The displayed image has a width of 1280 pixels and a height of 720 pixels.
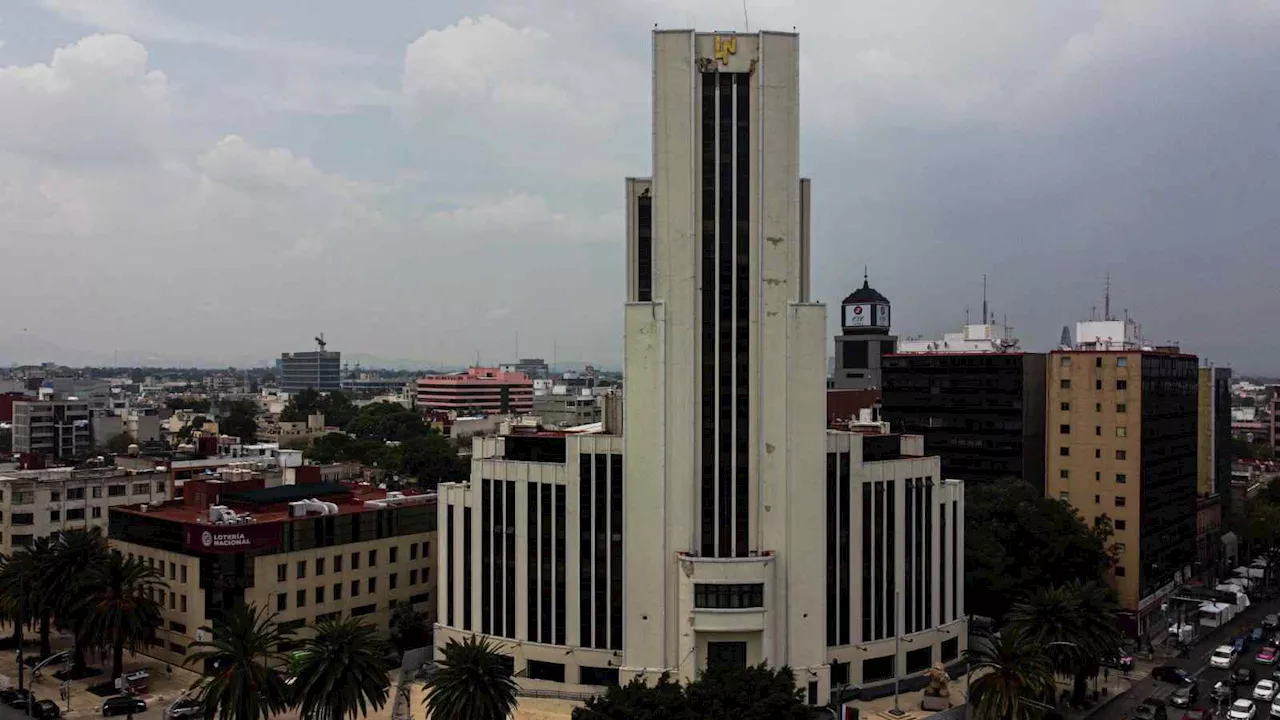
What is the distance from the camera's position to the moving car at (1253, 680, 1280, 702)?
7993 centimetres

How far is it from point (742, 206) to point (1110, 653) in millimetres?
44319

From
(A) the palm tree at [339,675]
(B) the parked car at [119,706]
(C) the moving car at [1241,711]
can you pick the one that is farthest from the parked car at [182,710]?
(C) the moving car at [1241,711]

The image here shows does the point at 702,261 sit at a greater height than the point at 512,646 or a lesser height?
greater

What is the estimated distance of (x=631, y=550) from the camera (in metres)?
72.1

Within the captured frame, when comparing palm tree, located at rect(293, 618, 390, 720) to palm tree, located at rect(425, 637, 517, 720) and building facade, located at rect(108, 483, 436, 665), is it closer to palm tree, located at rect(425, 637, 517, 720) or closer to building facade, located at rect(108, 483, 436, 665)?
palm tree, located at rect(425, 637, 517, 720)

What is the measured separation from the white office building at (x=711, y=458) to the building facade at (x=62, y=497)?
5997 cm

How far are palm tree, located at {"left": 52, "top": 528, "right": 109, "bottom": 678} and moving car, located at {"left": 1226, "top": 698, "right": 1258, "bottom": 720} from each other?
3532 inches

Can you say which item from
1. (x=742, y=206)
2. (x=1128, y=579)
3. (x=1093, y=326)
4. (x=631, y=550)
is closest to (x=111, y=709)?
(x=631, y=550)

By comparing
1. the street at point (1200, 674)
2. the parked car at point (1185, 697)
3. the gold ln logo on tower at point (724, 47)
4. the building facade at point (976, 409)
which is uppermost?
the gold ln logo on tower at point (724, 47)

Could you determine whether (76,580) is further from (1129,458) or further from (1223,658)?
(1129,458)

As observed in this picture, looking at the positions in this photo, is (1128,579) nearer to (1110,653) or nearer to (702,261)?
(1110,653)

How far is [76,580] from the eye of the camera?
7869 cm

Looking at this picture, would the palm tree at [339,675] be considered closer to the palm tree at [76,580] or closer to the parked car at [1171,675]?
the palm tree at [76,580]

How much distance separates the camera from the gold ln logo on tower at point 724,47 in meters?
73.5
